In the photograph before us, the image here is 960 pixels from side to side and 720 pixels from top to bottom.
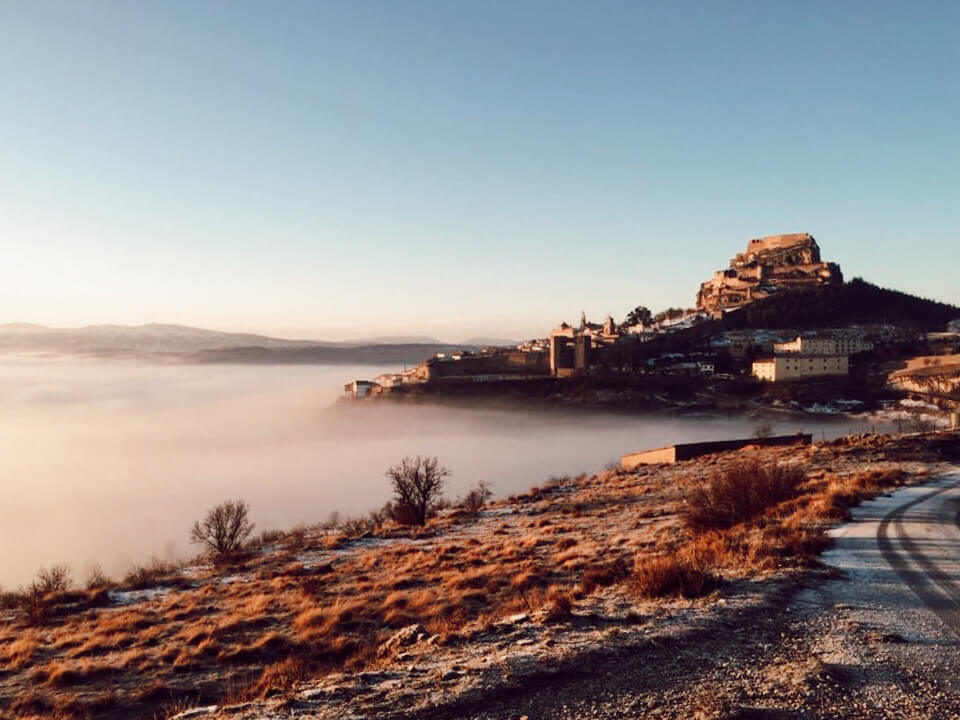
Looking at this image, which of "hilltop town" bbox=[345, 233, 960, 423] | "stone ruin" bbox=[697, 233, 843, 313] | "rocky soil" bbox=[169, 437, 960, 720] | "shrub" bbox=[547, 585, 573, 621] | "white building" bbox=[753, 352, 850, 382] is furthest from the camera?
"stone ruin" bbox=[697, 233, 843, 313]

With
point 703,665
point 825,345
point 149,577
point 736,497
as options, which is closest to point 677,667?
point 703,665

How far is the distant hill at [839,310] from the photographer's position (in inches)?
4345

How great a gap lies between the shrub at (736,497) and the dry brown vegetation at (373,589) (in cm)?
4

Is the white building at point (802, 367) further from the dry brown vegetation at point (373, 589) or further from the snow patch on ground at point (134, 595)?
the snow patch on ground at point (134, 595)

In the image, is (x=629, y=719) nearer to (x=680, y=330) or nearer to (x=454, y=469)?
(x=454, y=469)

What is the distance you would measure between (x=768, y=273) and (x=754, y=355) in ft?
121

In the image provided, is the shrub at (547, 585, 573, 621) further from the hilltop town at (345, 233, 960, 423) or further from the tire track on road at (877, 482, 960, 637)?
the hilltop town at (345, 233, 960, 423)

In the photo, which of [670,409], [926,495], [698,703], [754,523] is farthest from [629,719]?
[670,409]

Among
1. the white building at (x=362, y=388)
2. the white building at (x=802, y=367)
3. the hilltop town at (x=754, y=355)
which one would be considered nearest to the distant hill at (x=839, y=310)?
the hilltop town at (x=754, y=355)

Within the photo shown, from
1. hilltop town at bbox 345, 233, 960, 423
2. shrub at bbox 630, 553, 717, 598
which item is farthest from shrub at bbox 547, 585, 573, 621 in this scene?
hilltop town at bbox 345, 233, 960, 423

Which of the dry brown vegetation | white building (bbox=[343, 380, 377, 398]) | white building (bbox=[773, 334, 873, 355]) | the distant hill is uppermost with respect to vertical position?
the distant hill

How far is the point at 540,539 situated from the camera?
57.8 ft

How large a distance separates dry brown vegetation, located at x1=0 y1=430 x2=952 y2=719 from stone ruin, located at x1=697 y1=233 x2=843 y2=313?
107214 mm

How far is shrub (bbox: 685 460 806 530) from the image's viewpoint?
47.7 ft
